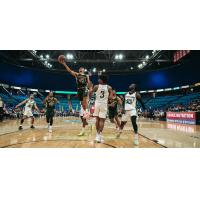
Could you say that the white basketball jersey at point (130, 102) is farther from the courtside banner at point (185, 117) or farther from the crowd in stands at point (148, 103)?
the crowd in stands at point (148, 103)

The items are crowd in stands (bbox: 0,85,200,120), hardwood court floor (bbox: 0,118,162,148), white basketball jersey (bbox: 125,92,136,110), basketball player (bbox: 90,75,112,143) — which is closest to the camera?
hardwood court floor (bbox: 0,118,162,148)

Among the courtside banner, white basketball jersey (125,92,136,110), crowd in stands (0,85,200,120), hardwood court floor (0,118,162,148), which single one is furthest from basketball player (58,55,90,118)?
crowd in stands (0,85,200,120)

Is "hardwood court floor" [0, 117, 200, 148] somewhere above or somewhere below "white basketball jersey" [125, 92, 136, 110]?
below

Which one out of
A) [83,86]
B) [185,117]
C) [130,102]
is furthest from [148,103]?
[130,102]

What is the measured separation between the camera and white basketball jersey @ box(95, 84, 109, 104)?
4973 millimetres

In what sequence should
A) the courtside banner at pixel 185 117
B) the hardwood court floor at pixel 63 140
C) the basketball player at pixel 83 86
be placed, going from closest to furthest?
the hardwood court floor at pixel 63 140 → the basketball player at pixel 83 86 → the courtside banner at pixel 185 117

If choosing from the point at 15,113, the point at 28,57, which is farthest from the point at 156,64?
the point at 15,113

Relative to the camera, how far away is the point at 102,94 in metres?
4.99

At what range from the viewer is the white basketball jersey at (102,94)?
4973mm

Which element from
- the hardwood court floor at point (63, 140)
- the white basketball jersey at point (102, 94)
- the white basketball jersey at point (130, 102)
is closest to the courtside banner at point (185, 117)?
the hardwood court floor at point (63, 140)

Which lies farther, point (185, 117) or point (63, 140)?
point (185, 117)

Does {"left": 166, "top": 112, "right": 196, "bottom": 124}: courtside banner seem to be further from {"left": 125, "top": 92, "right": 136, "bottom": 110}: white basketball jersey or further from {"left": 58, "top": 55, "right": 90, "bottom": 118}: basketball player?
{"left": 58, "top": 55, "right": 90, "bottom": 118}: basketball player

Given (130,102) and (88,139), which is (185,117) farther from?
(88,139)

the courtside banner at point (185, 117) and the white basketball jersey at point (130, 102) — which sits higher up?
the white basketball jersey at point (130, 102)
